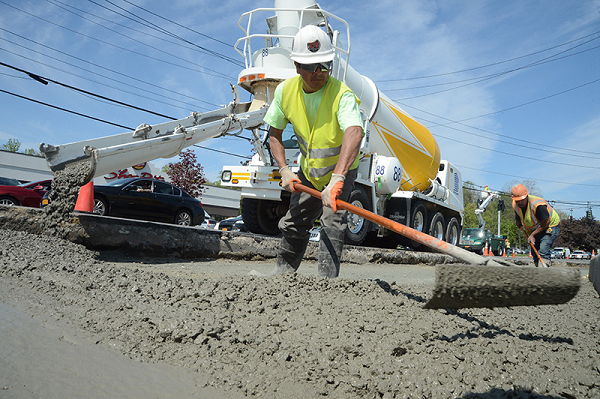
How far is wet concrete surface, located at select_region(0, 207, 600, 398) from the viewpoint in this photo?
1624 mm

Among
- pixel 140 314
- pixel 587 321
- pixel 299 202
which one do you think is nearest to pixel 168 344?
pixel 140 314

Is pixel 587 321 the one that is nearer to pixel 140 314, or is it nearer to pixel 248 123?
pixel 140 314

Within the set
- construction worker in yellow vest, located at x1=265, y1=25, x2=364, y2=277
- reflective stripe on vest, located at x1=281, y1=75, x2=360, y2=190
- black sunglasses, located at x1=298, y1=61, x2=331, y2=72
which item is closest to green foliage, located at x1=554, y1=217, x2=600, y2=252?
construction worker in yellow vest, located at x1=265, y1=25, x2=364, y2=277

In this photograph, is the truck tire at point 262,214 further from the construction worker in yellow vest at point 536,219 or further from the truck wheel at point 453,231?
the truck wheel at point 453,231

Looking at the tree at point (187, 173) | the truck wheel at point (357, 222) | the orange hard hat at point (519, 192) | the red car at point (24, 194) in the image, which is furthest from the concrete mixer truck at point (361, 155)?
the tree at point (187, 173)

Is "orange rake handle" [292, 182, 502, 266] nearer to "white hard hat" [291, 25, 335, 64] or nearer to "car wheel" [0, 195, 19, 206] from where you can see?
"white hard hat" [291, 25, 335, 64]

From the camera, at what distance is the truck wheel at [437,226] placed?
402 inches

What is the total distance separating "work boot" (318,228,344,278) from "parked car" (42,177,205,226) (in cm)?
794

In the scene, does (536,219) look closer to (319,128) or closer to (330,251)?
(330,251)

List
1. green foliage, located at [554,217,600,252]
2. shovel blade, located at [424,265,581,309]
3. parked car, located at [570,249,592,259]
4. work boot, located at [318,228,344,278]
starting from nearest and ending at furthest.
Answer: shovel blade, located at [424,265,581,309], work boot, located at [318,228,344,278], parked car, located at [570,249,592,259], green foliage, located at [554,217,600,252]

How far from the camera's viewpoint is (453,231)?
11.9m

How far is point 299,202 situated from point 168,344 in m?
1.83

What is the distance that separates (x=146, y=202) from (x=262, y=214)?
4.01 meters

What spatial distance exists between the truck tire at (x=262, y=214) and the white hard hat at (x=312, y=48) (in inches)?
A: 203
